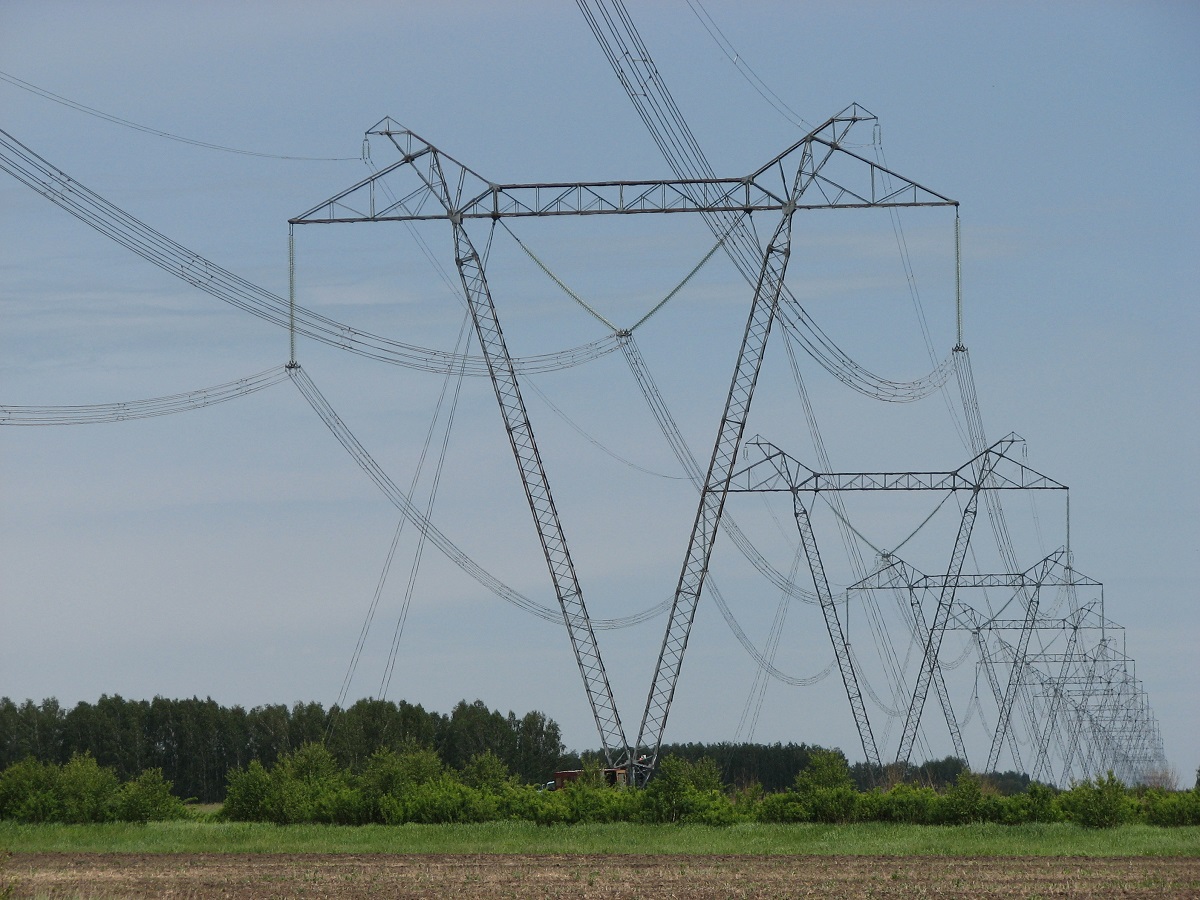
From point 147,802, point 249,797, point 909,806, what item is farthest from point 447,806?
point 909,806

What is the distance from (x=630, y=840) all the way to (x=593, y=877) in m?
11.3

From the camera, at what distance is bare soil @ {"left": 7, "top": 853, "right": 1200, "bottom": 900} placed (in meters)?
32.8

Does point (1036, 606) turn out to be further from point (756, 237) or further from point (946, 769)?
point (946, 769)

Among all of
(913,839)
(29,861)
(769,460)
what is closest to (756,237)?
(769,460)

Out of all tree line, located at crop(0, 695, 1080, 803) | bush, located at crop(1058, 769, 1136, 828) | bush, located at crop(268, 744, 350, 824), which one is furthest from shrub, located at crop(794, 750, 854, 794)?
tree line, located at crop(0, 695, 1080, 803)

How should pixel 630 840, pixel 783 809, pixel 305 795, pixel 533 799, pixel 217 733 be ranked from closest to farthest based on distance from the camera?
pixel 630 840 < pixel 783 809 < pixel 533 799 < pixel 305 795 < pixel 217 733

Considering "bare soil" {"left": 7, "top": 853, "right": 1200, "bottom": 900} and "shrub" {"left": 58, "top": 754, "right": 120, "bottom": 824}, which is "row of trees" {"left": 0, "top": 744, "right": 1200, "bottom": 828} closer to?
"shrub" {"left": 58, "top": 754, "right": 120, "bottom": 824}

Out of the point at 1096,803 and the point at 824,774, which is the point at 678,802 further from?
the point at 1096,803

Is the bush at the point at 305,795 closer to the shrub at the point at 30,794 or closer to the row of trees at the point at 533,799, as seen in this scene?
the row of trees at the point at 533,799

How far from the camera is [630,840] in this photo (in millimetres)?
46812

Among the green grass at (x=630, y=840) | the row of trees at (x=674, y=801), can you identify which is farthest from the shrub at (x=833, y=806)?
the green grass at (x=630, y=840)

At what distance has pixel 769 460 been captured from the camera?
232ft

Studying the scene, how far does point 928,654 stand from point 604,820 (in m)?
33.3

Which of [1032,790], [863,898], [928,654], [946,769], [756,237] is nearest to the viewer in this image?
[863,898]
